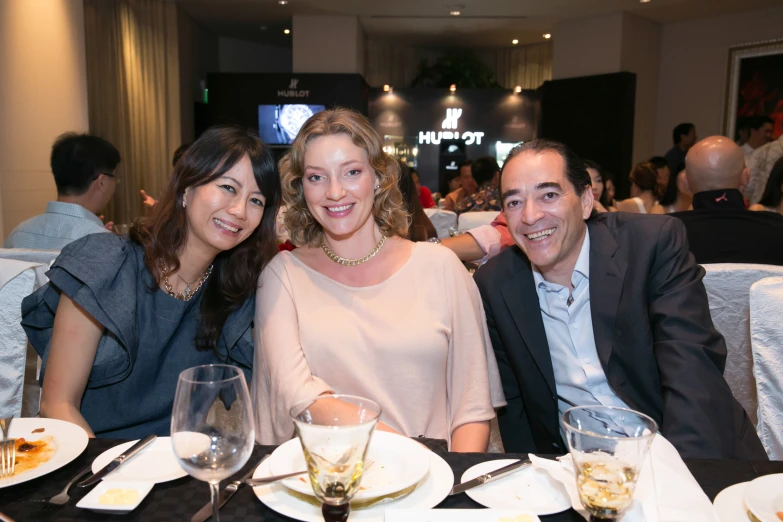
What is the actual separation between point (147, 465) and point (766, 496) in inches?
38.9

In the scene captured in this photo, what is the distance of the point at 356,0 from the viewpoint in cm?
913

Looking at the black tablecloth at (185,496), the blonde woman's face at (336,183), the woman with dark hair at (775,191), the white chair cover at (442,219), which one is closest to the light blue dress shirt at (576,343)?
the blonde woman's face at (336,183)

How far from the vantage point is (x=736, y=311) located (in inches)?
80.7

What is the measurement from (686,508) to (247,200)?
131 centimetres

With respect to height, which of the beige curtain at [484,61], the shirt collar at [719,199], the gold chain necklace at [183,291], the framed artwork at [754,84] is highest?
the beige curtain at [484,61]

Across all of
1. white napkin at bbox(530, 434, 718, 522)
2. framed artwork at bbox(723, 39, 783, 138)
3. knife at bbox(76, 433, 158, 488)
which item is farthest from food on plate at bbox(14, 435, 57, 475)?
framed artwork at bbox(723, 39, 783, 138)

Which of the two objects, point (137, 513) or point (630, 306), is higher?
point (630, 306)

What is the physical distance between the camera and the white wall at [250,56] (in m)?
12.4

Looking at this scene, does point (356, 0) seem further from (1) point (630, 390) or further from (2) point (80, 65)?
(1) point (630, 390)

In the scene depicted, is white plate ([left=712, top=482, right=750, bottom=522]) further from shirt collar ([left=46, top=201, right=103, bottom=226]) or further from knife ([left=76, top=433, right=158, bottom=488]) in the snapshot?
shirt collar ([left=46, top=201, right=103, bottom=226])

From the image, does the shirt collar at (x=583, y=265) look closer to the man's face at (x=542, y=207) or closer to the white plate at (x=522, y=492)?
the man's face at (x=542, y=207)

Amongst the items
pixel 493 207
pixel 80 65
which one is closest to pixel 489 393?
pixel 493 207

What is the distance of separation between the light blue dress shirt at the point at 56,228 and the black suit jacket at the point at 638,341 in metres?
2.31

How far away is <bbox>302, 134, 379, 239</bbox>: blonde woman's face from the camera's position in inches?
73.0
